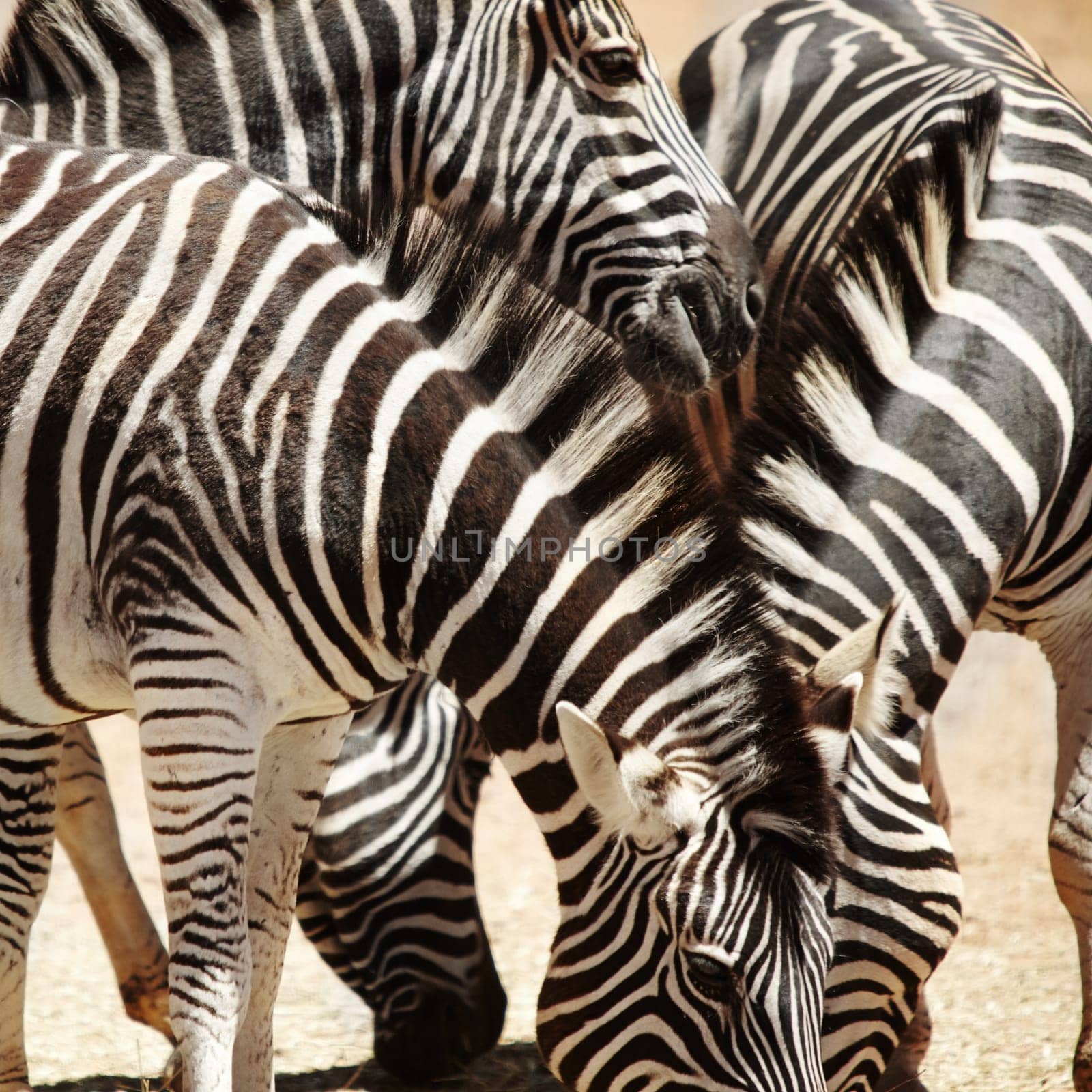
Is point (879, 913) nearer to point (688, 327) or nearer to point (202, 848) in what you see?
point (202, 848)

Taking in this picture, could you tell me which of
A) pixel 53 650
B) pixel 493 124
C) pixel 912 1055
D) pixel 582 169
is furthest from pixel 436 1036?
pixel 493 124

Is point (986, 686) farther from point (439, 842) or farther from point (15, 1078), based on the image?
point (15, 1078)

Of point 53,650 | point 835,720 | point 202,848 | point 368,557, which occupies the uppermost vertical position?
point 368,557

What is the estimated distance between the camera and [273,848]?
3316 millimetres

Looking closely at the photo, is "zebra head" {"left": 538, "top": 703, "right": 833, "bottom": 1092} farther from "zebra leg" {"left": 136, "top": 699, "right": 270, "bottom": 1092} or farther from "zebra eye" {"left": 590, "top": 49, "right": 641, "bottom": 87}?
"zebra eye" {"left": 590, "top": 49, "right": 641, "bottom": 87}

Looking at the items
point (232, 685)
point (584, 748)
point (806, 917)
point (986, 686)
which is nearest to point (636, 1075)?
point (806, 917)

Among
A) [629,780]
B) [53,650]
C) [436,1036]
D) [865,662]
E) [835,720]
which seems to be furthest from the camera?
[436,1036]

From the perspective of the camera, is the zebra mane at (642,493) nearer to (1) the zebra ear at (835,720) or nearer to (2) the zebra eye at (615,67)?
(1) the zebra ear at (835,720)

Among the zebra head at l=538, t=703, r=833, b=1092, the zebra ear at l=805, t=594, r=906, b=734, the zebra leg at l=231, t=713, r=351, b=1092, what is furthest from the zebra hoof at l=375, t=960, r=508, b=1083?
the zebra ear at l=805, t=594, r=906, b=734

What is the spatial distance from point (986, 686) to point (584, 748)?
649cm

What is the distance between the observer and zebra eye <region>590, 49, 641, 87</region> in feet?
13.9

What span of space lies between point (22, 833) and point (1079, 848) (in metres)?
2.94

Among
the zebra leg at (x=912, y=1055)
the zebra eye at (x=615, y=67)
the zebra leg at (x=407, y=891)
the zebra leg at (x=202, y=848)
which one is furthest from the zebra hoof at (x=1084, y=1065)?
the zebra eye at (x=615, y=67)

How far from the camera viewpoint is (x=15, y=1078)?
149 inches
